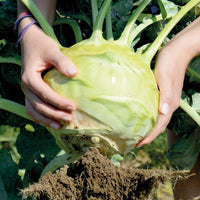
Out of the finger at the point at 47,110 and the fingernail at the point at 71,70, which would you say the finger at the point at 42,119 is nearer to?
the finger at the point at 47,110

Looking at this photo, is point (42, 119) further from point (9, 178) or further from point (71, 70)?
point (9, 178)

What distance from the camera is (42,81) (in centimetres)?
125

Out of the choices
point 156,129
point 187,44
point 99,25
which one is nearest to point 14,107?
point 99,25

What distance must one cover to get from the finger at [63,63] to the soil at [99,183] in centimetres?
32

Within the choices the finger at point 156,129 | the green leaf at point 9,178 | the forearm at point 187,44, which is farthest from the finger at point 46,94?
the green leaf at point 9,178

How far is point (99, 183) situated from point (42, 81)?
1.50 feet

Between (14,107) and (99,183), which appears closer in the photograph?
(99,183)

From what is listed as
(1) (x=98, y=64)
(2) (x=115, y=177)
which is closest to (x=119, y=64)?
(1) (x=98, y=64)

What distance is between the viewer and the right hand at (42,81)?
122 cm

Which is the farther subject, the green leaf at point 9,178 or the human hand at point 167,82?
the green leaf at point 9,178

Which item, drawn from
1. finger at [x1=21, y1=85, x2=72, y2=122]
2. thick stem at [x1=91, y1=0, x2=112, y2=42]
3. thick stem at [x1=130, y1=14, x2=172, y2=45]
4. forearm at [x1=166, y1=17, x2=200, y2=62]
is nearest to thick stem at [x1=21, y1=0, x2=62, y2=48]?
thick stem at [x1=91, y1=0, x2=112, y2=42]

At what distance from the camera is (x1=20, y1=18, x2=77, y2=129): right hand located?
1.22 metres

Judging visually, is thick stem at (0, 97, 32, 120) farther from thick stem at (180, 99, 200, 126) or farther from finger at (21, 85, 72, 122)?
thick stem at (180, 99, 200, 126)

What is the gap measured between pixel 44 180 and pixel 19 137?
35.4 inches
